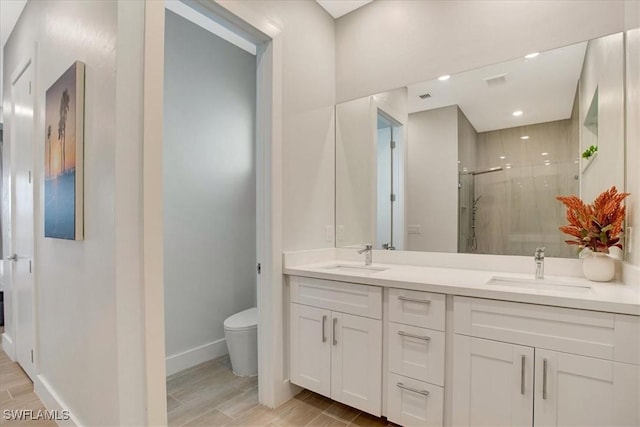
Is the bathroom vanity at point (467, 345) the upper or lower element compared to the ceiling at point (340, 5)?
lower

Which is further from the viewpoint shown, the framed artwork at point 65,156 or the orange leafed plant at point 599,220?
the framed artwork at point 65,156

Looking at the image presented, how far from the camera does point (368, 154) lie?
2430 mm

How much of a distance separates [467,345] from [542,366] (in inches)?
11.0

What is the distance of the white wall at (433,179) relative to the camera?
2.06 metres

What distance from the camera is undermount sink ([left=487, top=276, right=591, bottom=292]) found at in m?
1.44

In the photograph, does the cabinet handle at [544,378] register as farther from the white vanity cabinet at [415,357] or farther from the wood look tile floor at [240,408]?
the wood look tile floor at [240,408]

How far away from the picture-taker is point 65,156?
167 cm

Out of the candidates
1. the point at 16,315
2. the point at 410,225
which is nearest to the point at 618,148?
the point at 410,225

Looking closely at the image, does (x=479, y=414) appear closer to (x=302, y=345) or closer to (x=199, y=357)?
(x=302, y=345)

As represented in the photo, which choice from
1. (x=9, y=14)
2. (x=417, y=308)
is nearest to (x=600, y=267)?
(x=417, y=308)

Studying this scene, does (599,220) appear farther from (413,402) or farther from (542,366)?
(413,402)

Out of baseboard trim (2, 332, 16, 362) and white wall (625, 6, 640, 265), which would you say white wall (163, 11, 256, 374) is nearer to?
baseboard trim (2, 332, 16, 362)

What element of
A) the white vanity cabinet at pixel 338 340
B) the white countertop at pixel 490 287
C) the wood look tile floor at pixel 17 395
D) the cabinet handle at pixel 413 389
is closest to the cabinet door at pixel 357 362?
the white vanity cabinet at pixel 338 340

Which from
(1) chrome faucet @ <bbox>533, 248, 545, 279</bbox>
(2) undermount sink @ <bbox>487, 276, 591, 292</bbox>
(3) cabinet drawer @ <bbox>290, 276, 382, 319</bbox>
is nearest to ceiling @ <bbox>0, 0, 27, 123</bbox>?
(3) cabinet drawer @ <bbox>290, 276, 382, 319</bbox>
